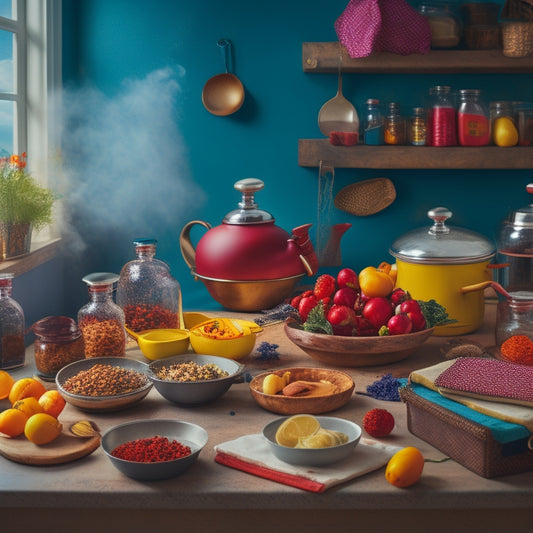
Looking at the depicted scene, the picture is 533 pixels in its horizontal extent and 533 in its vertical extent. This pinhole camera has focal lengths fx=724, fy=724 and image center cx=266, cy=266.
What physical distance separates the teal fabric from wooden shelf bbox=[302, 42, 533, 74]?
5.13ft

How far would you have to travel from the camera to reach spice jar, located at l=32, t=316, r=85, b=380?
1.52 metres

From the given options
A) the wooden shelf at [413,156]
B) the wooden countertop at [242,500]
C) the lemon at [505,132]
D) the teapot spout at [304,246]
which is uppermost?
the lemon at [505,132]

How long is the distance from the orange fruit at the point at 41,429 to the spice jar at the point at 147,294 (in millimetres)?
674

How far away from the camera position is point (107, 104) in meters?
2.69

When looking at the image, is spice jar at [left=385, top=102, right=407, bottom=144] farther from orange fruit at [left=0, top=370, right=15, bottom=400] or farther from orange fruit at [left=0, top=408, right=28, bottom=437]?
orange fruit at [left=0, top=408, right=28, bottom=437]

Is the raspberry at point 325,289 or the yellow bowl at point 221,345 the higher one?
the raspberry at point 325,289

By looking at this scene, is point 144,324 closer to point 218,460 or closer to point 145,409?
point 145,409

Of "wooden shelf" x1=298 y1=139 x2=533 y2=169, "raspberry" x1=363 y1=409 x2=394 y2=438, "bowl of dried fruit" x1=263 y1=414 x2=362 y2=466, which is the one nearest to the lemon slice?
"bowl of dried fruit" x1=263 y1=414 x2=362 y2=466

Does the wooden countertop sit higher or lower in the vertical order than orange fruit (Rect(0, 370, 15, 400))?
lower

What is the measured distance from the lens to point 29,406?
1268mm

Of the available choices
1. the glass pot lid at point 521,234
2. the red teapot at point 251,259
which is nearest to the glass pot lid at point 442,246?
the glass pot lid at point 521,234

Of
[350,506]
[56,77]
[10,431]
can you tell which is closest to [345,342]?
[350,506]

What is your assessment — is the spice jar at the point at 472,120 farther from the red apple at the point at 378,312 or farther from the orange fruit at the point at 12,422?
the orange fruit at the point at 12,422

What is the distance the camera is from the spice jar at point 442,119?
2.49m
